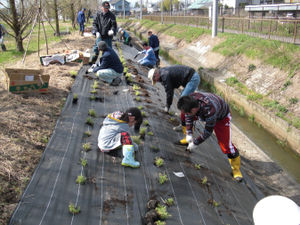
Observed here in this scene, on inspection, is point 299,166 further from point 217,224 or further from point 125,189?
point 125,189

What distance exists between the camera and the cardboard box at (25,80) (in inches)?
196

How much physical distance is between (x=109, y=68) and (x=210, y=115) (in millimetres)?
4066

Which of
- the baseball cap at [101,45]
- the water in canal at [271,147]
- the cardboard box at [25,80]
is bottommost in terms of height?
the water in canal at [271,147]

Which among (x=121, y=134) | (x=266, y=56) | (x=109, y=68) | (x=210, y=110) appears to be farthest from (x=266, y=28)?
(x=121, y=134)

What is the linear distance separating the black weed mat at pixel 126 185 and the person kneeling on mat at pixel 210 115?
43cm

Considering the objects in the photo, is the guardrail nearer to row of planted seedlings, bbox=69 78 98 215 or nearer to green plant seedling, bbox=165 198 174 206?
row of planted seedlings, bbox=69 78 98 215

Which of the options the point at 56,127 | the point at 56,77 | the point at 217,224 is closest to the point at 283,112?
the point at 217,224

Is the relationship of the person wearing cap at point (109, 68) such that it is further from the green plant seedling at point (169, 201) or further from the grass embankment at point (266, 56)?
the green plant seedling at point (169, 201)

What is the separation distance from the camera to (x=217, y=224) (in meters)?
2.81

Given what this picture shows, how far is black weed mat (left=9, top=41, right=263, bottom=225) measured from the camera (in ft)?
8.77

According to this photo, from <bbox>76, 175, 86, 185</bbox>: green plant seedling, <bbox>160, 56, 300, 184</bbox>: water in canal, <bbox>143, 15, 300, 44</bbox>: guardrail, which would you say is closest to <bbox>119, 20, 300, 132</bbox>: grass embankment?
<bbox>160, 56, 300, 184</bbox>: water in canal

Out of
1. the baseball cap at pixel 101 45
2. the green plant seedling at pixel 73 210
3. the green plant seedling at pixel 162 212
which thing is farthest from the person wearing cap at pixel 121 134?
the baseball cap at pixel 101 45

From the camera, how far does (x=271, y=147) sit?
612cm

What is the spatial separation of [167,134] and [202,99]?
1573mm
